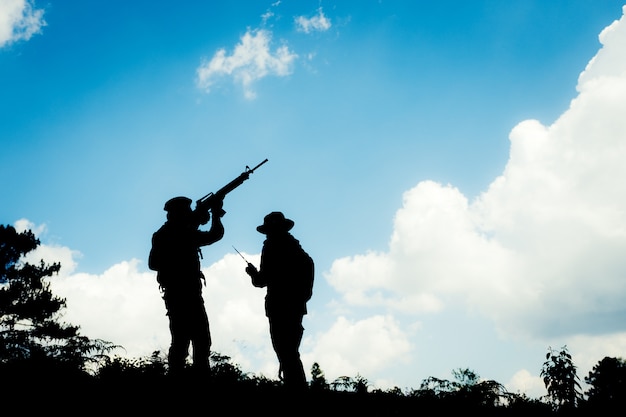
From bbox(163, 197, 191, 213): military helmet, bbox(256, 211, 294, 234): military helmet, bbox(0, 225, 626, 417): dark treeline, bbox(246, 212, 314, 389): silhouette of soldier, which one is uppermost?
bbox(163, 197, 191, 213): military helmet

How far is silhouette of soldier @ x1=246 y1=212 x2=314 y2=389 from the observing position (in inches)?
192

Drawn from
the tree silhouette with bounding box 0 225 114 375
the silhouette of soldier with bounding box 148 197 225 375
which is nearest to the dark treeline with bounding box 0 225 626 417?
the silhouette of soldier with bounding box 148 197 225 375

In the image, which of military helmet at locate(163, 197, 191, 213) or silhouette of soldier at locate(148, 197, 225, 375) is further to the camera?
military helmet at locate(163, 197, 191, 213)

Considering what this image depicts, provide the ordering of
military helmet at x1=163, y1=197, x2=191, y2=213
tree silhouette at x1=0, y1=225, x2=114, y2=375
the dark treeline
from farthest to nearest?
tree silhouette at x1=0, y1=225, x2=114, y2=375 → military helmet at x1=163, y1=197, x2=191, y2=213 → the dark treeline

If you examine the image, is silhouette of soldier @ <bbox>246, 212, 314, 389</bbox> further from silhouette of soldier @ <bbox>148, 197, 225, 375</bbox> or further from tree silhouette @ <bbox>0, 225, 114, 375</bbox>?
tree silhouette @ <bbox>0, 225, 114, 375</bbox>

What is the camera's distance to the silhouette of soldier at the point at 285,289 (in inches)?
192

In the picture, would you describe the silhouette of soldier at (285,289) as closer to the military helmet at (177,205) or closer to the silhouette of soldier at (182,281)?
the silhouette of soldier at (182,281)

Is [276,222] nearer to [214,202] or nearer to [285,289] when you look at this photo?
[285,289]

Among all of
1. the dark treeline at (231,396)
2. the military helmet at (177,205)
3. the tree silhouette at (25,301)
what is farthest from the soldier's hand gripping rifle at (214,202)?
the tree silhouette at (25,301)

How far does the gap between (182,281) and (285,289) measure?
1.30m

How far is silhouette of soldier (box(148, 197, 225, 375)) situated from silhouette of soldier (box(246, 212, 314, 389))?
829 millimetres

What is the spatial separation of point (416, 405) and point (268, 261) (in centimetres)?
278

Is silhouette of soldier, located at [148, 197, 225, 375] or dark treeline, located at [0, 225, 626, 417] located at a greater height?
→ silhouette of soldier, located at [148, 197, 225, 375]

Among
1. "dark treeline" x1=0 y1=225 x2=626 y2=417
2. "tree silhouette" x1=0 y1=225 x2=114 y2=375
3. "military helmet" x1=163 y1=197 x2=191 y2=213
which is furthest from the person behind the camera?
"tree silhouette" x1=0 y1=225 x2=114 y2=375
